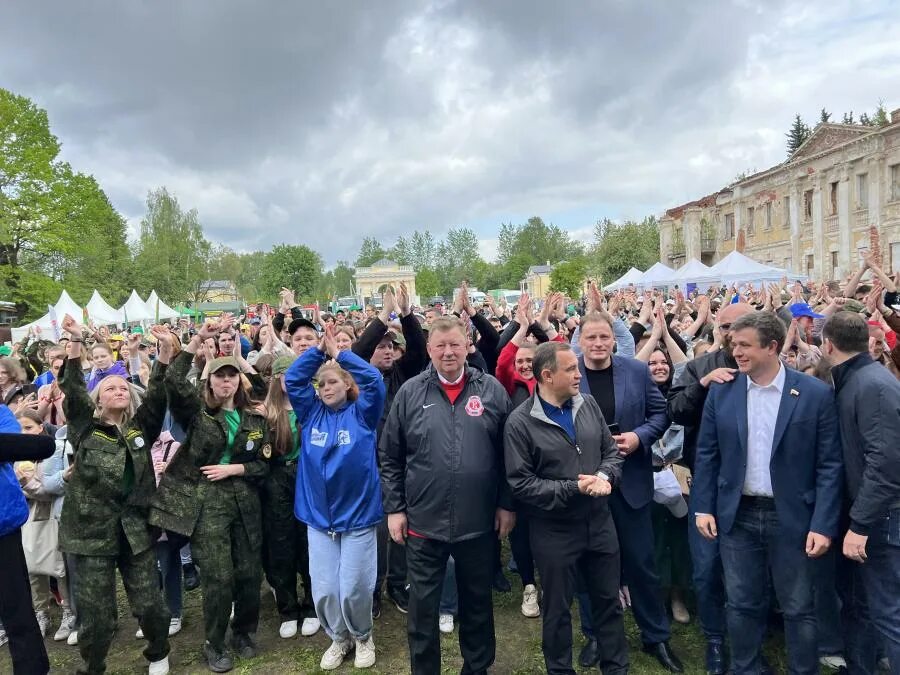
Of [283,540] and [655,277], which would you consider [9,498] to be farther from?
[655,277]

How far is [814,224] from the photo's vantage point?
3375cm

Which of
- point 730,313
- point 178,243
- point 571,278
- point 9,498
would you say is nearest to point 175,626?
point 9,498

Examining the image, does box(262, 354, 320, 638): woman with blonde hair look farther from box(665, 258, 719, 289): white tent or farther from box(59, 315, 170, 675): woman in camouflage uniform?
box(665, 258, 719, 289): white tent

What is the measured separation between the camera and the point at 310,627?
4.20m

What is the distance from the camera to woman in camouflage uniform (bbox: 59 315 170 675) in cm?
350

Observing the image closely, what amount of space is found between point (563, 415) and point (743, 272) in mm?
19486

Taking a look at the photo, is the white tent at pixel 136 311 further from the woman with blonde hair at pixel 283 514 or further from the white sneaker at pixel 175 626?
the woman with blonde hair at pixel 283 514

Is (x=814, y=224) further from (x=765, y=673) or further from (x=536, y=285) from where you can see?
(x=536, y=285)

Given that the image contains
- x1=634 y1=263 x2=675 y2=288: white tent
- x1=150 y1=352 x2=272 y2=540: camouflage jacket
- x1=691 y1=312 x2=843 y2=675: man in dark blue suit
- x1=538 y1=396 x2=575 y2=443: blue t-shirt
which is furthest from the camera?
x1=634 y1=263 x2=675 y2=288: white tent

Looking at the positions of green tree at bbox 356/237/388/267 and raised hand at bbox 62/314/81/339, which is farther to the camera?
green tree at bbox 356/237/388/267

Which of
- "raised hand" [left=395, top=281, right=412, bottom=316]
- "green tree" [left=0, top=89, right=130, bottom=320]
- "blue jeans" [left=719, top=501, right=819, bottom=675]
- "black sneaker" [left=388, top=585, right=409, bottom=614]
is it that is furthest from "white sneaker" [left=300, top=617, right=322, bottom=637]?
"green tree" [left=0, top=89, right=130, bottom=320]

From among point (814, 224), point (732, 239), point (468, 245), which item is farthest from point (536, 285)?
point (814, 224)

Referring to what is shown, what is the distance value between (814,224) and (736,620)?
3770 cm

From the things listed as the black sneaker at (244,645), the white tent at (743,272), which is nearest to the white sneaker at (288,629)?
the black sneaker at (244,645)
